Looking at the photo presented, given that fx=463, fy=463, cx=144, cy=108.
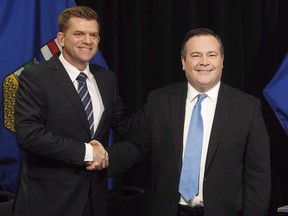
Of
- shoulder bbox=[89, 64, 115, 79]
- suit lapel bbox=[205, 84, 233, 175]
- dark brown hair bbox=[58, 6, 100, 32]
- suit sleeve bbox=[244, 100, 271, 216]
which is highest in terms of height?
dark brown hair bbox=[58, 6, 100, 32]

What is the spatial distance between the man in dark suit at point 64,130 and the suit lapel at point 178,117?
1.26 ft

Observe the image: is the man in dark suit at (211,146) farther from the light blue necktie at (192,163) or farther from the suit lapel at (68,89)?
the suit lapel at (68,89)

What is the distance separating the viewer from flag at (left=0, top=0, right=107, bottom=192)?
9.74 ft

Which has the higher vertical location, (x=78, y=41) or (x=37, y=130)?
(x=78, y=41)

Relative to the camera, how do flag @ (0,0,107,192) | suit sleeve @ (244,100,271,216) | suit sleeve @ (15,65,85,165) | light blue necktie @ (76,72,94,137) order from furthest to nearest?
1. flag @ (0,0,107,192)
2. light blue necktie @ (76,72,94,137)
3. suit sleeve @ (15,65,85,165)
4. suit sleeve @ (244,100,271,216)

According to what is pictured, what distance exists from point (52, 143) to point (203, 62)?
799 mm

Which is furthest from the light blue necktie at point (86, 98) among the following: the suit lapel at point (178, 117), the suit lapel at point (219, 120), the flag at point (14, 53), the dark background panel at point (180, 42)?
the dark background panel at point (180, 42)

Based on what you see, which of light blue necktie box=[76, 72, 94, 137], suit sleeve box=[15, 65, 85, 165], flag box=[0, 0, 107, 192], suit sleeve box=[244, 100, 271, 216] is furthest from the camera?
flag box=[0, 0, 107, 192]

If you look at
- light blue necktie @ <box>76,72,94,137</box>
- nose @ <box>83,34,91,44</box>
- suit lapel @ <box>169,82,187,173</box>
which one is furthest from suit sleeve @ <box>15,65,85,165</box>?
suit lapel @ <box>169,82,187,173</box>

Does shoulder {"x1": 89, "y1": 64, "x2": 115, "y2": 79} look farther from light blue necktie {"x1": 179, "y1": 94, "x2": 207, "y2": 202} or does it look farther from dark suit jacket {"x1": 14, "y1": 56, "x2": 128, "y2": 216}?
light blue necktie {"x1": 179, "y1": 94, "x2": 207, "y2": 202}

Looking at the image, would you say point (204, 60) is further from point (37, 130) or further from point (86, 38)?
point (37, 130)

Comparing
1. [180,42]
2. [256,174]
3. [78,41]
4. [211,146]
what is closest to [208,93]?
[211,146]

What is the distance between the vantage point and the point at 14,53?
118 inches

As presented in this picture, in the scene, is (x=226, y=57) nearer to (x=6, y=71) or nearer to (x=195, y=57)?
(x=195, y=57)
